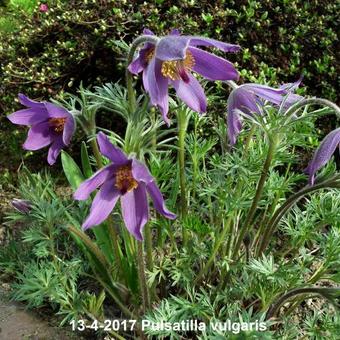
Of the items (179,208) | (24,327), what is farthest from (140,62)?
(24,327)

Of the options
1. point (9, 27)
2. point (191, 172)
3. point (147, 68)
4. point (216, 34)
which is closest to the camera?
point (147, 68)

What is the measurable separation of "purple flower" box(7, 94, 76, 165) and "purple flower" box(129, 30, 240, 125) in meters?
0.22

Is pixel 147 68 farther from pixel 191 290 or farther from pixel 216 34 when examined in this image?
pixel 216 34

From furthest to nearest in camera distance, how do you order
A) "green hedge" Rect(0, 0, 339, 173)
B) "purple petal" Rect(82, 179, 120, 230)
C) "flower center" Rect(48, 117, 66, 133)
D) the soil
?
1. "green hedge" Rect(0, 0, 339, 173)
2. the soil
3. "flower center" Rect(48, 117, 66, 133)
4. "purple petal" Rect(82, 179, 120, 230)

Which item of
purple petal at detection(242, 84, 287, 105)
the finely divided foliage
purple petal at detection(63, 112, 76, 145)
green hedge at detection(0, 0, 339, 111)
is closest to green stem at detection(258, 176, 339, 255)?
the finely divided foliage

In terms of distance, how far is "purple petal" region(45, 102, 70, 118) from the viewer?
1324 mm

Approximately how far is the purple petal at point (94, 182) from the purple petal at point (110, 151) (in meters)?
0.03

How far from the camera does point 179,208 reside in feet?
5.93

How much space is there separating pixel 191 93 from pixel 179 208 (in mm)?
542

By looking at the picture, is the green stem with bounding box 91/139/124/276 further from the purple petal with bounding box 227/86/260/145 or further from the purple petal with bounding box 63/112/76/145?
the purple petal with bounding box 227/86/260/145

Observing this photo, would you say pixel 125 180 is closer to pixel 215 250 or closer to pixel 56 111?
pixel 56 111

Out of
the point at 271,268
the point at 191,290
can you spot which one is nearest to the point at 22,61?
the point at 191,290

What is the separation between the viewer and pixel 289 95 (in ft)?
4.67

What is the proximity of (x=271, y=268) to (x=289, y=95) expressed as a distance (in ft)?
1.45
